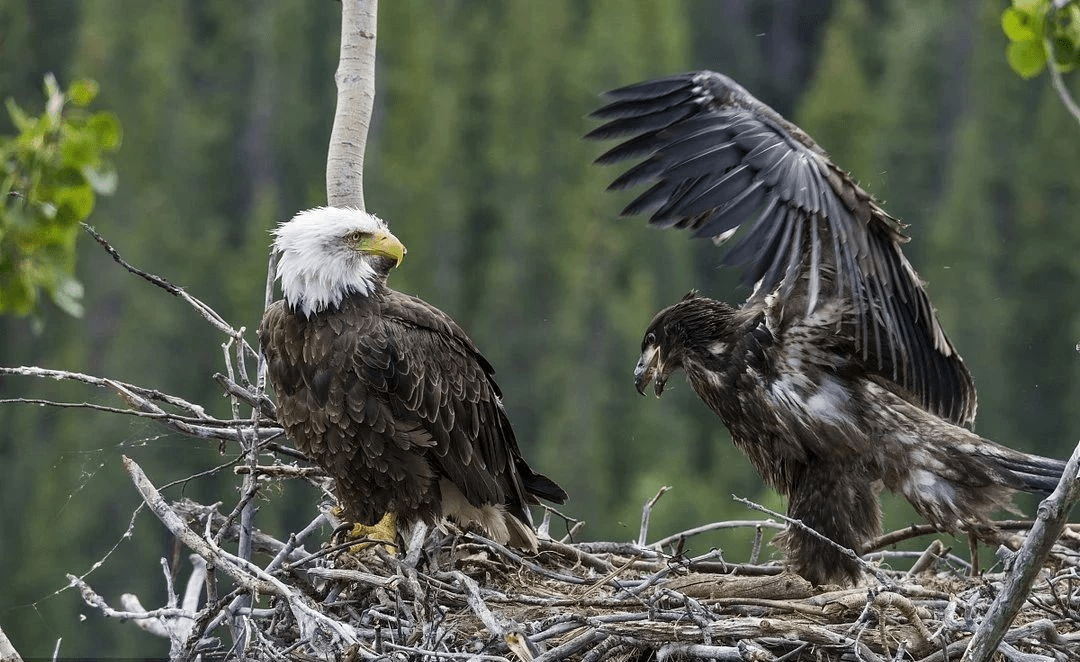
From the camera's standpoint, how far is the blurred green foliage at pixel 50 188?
192cm

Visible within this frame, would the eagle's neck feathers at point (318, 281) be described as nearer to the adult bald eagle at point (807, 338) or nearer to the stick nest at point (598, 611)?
the stick nest at point (598, 611)

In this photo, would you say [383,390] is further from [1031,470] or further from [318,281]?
[1031,470]

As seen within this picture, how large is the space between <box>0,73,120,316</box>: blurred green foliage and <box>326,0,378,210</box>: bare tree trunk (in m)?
3.10

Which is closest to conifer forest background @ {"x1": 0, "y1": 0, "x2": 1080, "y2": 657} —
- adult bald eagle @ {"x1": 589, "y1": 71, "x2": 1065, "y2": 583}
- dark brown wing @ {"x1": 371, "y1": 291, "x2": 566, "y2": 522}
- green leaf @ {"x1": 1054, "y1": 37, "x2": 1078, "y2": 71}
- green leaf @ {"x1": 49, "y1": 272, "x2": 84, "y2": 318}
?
dark brown wing @ {"x1": 371, "y1": 291, "x2": 566, "y2": 522}

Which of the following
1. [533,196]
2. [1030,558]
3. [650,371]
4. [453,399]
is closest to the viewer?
[1030,558]

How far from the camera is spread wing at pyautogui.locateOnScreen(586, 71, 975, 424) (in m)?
4.62

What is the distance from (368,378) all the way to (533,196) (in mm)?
18056

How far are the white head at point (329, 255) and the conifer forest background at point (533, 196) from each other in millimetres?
13394

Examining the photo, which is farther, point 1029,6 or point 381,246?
point 381,246

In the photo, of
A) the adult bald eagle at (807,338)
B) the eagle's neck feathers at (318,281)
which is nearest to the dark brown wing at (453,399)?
the eagle's neck feathers at (318,281)

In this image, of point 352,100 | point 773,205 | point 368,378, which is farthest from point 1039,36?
point 352,100

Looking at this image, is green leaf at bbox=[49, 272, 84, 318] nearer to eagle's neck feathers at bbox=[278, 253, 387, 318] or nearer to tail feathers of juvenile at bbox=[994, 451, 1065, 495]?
eagle's neck feathers at bbox=[278, 253, 387, 318]

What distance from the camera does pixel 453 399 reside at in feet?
15.8

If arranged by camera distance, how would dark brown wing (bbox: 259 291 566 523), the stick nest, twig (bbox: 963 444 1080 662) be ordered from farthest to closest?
dark brown wing (bbox: 259 291 566 523) → the stick nest → twig (bbox: 963 444 1080 662)
